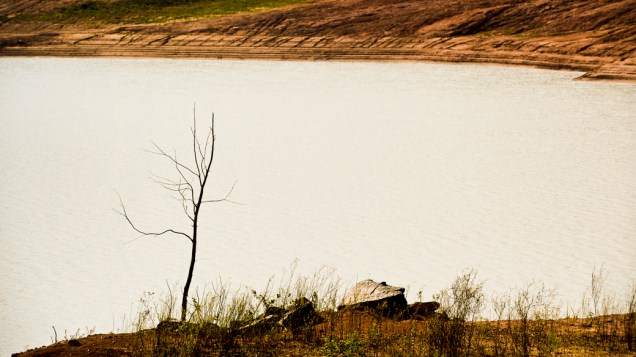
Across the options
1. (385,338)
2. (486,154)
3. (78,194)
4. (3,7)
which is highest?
(3,7)

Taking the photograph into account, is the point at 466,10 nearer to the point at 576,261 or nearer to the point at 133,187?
the point at 133,187

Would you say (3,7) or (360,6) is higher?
(3,7)

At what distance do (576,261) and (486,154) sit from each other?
6.98 meters

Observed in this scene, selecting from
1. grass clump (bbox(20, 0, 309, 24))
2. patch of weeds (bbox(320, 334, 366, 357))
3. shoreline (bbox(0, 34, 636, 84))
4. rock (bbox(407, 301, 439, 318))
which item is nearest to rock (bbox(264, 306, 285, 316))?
patch of weeds (bbox(320, 334, 366, 357))

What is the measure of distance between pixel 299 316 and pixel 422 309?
1.37 meters

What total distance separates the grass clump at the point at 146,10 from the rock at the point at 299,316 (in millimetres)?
35260

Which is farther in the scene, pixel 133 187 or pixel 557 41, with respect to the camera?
pixel 557 41

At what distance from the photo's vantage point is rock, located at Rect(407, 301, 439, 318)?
8367mm

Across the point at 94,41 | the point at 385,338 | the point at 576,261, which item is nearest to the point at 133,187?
the point at 576,261

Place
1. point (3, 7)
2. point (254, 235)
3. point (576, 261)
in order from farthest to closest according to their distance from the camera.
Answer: point (3, 7), point (254, 235), point (576, 261)

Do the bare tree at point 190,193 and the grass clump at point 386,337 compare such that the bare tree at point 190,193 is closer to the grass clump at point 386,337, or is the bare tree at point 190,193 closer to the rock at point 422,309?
the grass clump at point 386,337

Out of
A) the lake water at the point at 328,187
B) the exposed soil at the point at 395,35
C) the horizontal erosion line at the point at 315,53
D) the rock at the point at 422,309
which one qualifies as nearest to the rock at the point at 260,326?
the rock at the point at 422,309

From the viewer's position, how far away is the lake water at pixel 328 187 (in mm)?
11508

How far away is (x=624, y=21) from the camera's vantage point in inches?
1197
